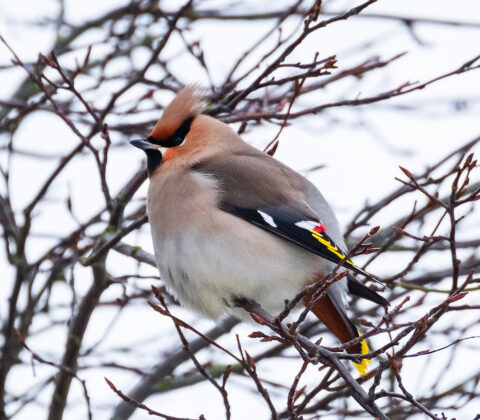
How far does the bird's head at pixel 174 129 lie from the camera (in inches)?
191

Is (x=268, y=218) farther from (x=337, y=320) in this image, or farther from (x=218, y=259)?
(x=337, y=320)

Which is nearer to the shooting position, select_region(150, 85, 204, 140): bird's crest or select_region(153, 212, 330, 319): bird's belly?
→ select_region(153, 212, 330, 319): bird's belly

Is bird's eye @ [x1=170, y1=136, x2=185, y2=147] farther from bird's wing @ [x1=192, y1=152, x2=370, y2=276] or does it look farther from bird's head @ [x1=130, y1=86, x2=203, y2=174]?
bird's wing @ [x1=192, y1=152, x2=370, y2=276]

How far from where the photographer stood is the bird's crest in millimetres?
4875

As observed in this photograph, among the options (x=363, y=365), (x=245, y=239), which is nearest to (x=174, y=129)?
(x=245, y=239)

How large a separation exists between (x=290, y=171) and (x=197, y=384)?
1215 mm

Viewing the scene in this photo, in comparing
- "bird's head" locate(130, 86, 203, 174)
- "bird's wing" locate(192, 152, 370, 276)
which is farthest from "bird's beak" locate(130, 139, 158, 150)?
"bird's wing" locate(192, 152, 370, 276)

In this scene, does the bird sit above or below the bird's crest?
below

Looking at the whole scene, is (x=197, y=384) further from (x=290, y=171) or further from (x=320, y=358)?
(x=320, y=358)

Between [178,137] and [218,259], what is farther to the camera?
[178,137]

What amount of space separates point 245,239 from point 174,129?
96cm

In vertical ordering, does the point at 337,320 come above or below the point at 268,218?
below

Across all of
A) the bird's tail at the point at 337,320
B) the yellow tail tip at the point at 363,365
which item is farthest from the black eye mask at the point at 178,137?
the yellow tail tip at the point at 363,365

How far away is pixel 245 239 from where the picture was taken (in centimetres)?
424
